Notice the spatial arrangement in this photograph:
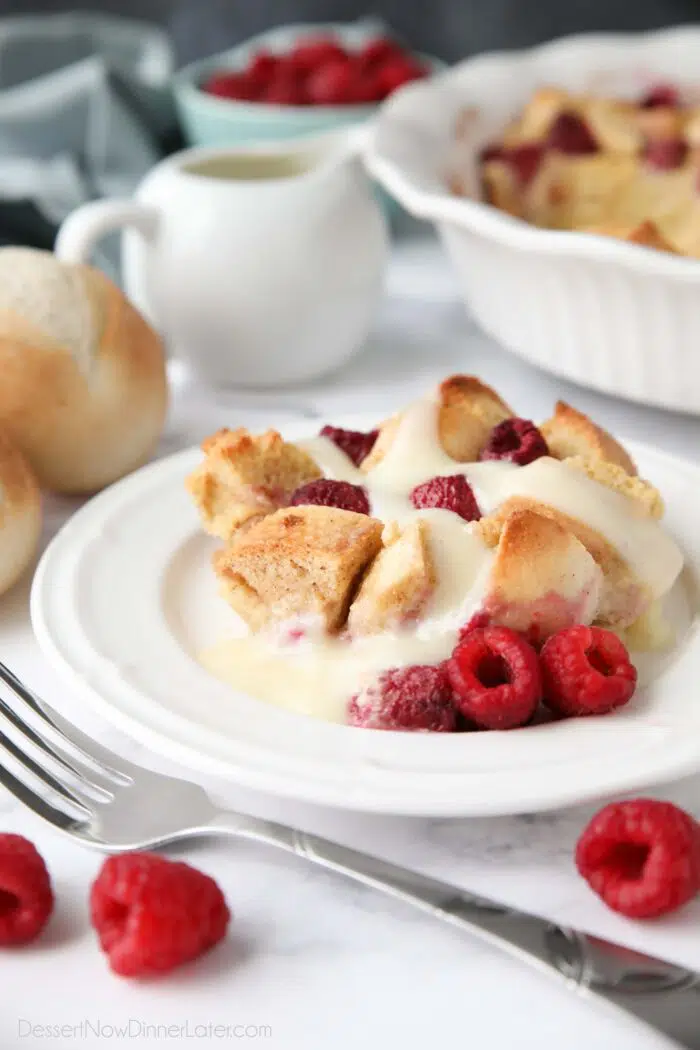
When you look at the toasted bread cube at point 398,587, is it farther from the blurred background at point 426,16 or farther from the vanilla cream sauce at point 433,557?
the blurred background at point 426,16

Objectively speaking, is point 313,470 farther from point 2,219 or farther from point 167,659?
point 2,219

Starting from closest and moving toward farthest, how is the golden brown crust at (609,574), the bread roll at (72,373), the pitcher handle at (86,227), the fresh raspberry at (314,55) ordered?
the golden brown crust at (609,574)
the bread roll at (72,373)
the pitcher handle at (86,227)
the fresh raspberry at (314,55)

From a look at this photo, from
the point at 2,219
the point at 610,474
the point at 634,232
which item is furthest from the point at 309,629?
the point at 2,219

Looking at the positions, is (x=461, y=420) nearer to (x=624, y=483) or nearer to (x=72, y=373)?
(x=624, y=483)

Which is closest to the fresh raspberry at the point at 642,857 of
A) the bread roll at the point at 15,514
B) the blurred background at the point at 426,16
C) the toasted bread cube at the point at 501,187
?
the bread roll at the point at 15,514

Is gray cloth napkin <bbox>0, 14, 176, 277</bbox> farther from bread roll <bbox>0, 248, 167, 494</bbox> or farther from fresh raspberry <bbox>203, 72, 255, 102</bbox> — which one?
bread roll <bbox>0, 248, 167, 494</bbox>

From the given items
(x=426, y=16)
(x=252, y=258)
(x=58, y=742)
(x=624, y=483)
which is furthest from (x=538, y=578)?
(x=426, y=16)
